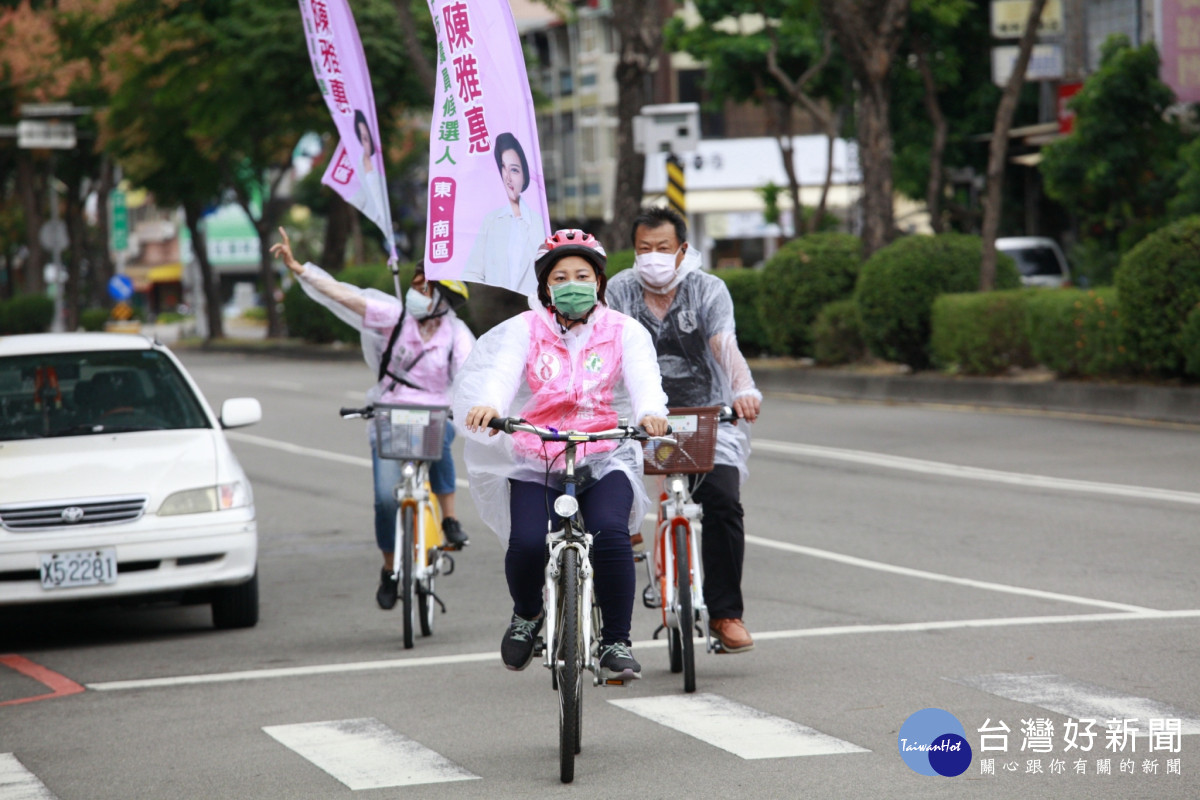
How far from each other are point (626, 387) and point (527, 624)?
35.1 inches

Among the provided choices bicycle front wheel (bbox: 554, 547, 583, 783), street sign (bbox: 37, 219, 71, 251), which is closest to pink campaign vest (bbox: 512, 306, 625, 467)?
bicycle front wheel (bbox: 554, 547, 583, 783)

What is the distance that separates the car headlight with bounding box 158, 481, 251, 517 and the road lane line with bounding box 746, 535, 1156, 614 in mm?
3593

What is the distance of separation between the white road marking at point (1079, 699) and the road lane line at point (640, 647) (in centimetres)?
127

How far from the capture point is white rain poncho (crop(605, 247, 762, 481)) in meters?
7.44

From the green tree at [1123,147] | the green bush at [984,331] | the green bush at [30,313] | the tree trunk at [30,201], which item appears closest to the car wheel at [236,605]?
the green bush at [984,331]

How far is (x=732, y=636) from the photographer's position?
733 cm

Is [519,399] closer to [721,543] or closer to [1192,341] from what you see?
[721,543]

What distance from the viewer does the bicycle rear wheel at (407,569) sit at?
839 centimetres

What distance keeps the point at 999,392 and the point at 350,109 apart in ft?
41.8

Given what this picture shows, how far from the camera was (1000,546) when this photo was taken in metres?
11.0

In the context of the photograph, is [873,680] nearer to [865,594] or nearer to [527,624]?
[527,624]

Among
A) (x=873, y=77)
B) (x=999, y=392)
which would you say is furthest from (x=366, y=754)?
(x=873, y=77)

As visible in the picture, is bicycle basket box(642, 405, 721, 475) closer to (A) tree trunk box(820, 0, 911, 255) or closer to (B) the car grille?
(B) the car grille

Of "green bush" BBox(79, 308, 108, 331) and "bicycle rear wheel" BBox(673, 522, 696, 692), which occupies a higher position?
"bicycle rear wheel" BBox(673, 522, 696, 692)
